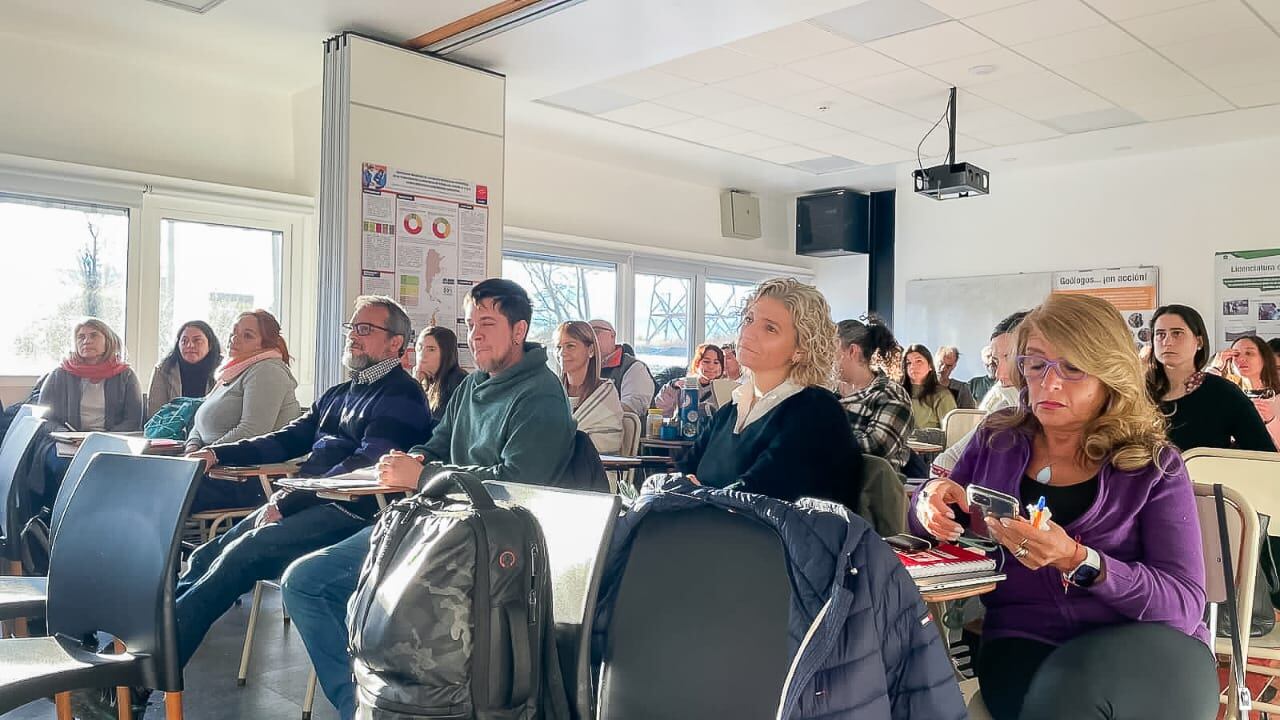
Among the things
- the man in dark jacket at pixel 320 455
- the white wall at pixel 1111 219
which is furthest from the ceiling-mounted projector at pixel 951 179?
the man in dark jacket at pixel 320 455

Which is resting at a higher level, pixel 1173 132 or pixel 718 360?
pixel 1173 132

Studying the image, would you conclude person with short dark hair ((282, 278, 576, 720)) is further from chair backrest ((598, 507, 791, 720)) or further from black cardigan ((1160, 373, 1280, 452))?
black cardigan ((1160, 373, 1280, 452))

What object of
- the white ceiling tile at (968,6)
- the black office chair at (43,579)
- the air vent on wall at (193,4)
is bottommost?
the black office chair at (43,579)

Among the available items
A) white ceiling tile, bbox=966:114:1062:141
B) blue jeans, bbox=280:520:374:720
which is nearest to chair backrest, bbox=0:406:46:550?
blue jeans, bbox=280:520:374:720

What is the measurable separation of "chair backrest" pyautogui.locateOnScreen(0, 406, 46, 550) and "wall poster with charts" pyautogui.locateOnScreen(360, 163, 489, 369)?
8.43 feet

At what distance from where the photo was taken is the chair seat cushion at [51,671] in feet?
5.75

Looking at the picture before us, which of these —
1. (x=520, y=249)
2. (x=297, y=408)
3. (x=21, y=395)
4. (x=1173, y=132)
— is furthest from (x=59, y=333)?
(x=1173, y=132)

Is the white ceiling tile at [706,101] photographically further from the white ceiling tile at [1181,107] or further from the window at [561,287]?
the white ceiling tile at [1181,107]

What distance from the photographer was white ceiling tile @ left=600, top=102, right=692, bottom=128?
6.85 meters

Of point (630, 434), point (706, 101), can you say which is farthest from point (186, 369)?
point (706, 101)

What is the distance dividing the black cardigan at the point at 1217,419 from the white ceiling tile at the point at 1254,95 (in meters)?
3.66

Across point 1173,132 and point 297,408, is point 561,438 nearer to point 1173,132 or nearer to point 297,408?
point 297,408

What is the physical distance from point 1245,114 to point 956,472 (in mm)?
6471

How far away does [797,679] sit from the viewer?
1.30 metres
